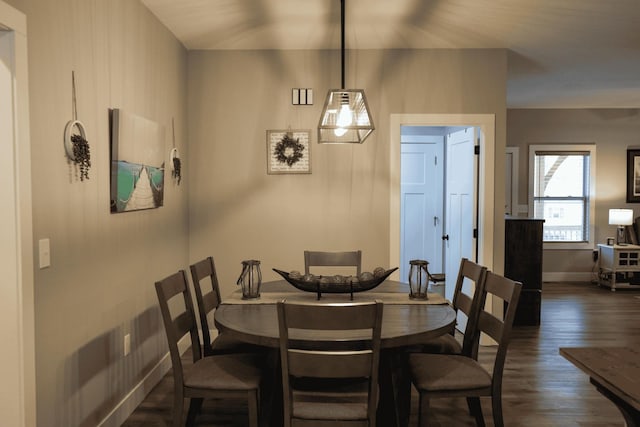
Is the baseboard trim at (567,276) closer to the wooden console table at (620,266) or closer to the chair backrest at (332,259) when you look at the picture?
the wooden console table at (620,266)

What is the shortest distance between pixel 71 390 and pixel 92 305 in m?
0.42

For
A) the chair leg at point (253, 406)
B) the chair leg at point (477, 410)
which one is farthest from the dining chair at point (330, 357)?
the chair leg at point (477, 410)

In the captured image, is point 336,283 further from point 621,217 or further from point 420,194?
→ point 621,217

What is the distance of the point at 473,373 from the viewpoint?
2.52 metres

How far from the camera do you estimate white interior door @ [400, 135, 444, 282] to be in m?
6.92

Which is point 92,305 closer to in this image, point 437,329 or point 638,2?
point 437,329

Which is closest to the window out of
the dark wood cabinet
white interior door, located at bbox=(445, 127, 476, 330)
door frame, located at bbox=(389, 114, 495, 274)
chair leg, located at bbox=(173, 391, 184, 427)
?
the dark wood cabinet

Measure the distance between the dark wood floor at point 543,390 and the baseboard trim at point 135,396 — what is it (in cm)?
4

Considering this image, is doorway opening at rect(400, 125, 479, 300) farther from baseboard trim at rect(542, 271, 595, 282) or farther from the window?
baseboard trim at rect(542, 271, 595, 282)

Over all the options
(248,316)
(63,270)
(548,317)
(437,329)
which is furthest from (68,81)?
(548,317)

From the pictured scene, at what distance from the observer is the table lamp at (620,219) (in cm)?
741

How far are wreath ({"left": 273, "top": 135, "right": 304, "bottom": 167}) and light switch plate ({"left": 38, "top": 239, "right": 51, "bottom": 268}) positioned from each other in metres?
2.48

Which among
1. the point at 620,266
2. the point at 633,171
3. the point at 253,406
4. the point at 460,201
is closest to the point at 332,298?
the point at 253,406

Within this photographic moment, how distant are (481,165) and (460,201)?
19.9 inches
